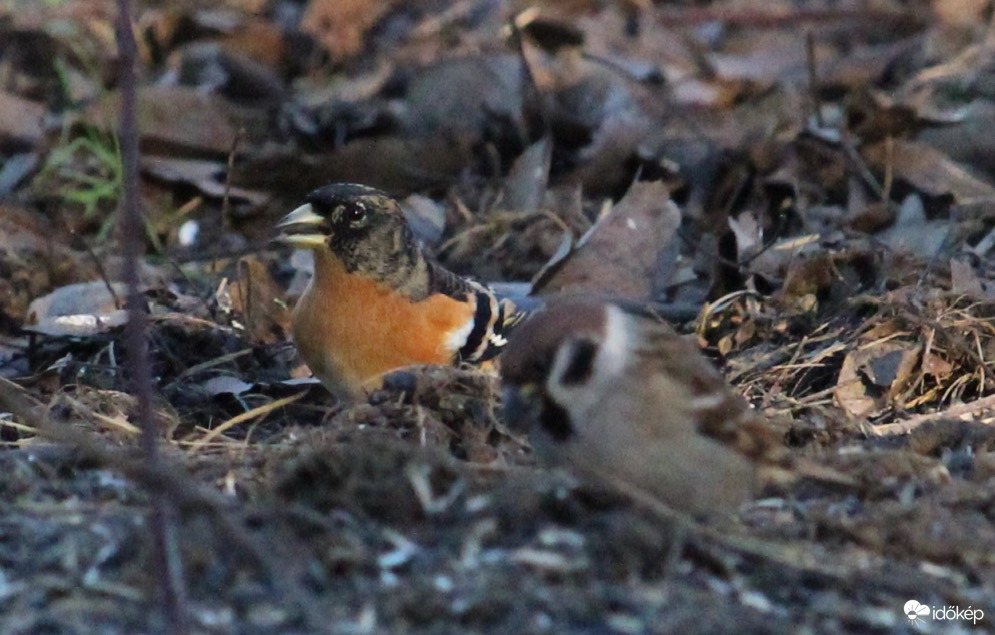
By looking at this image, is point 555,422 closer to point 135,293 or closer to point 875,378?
point 135,293

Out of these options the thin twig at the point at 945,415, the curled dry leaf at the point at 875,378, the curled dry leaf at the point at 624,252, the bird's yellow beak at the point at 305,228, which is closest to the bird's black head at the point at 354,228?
the bird's yellow beak at the point at 305,228

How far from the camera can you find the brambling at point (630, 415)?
130 inches

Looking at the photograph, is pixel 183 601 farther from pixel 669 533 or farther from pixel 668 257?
pixel 668 257

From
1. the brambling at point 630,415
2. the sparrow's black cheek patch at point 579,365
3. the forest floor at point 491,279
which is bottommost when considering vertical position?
the forest floor at point 491,279

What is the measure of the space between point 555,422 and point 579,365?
135 millimetres

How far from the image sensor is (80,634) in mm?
2998

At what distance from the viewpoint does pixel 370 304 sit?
5102 millimetres

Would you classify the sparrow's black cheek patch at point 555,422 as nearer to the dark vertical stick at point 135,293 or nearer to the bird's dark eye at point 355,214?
the dark vertical stick at point 135,293

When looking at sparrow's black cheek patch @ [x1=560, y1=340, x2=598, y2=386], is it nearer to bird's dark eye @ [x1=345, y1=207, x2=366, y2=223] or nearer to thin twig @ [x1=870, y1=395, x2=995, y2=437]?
thin twig @ [x1=870, y1=395, x2=995, y2=437]

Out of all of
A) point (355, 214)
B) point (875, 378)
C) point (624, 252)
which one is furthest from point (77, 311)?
point (875, 378)

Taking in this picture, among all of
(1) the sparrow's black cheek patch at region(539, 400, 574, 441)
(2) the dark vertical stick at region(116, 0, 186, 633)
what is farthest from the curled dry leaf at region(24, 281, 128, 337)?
(2) the dark vertical stick at region(116, 0, 186, 633)

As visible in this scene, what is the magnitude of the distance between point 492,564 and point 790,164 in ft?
13.1

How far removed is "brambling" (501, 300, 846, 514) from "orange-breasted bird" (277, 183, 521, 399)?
1577 mm

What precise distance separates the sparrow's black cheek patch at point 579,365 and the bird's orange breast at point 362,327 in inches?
66.8
